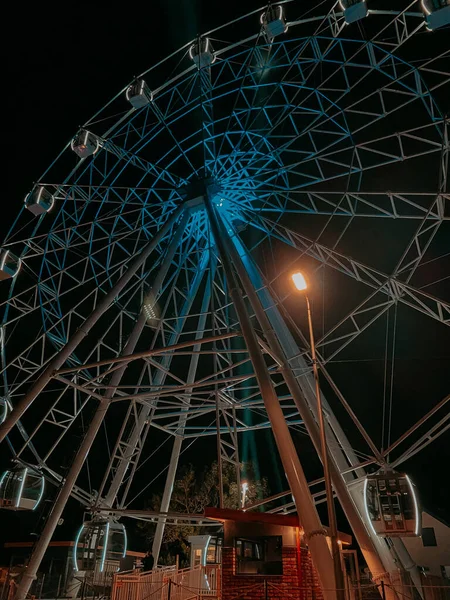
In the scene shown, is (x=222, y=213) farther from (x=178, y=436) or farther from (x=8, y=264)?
(x=178, y=436)

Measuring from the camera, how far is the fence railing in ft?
46.6

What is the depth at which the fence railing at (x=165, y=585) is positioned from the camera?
14195mm

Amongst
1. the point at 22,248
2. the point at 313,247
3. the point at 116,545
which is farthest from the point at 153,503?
the point at 313,247

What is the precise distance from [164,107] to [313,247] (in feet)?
30.3

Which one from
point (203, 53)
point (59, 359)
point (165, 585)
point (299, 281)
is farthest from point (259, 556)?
point (203, 53)

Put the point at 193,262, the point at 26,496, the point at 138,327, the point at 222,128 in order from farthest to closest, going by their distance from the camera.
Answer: the point at 193,262, the point at 222,128, the point at 26,496, the point at 138,327

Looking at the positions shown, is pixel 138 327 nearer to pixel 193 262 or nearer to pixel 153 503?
pixel 193 262

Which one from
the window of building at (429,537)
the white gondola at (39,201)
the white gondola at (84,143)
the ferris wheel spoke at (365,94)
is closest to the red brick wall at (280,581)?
the ferris wheel spoke at (365,94)

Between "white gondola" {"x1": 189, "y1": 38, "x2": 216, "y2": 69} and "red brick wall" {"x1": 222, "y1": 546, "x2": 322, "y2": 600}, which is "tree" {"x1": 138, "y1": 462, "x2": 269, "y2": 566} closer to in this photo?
"red brick wall" {"x1": 222, "y1": 546, "x2": 322, "y2": 600}

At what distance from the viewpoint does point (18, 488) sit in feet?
64.5

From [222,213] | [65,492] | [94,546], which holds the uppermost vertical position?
[222,213]

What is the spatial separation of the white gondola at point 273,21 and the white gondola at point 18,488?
17951 mm

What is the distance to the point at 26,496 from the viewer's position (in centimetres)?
2002

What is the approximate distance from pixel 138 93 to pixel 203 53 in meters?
2.78
